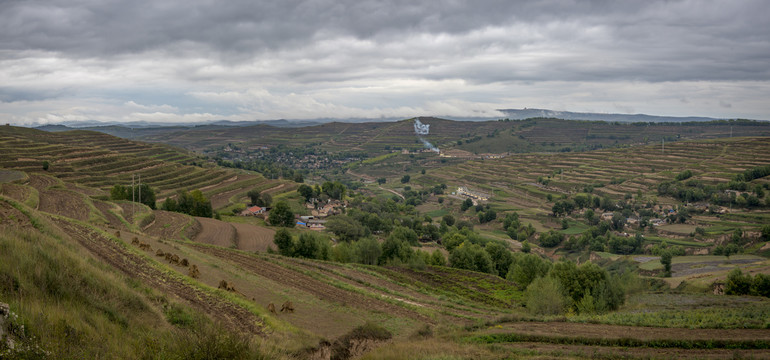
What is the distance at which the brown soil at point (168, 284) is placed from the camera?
33.3 ft

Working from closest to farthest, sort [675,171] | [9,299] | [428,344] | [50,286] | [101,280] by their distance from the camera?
[9,299] < [50,286] < [101,280] < [428,344] < [675,171]

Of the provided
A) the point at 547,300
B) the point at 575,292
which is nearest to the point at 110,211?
the point at 547,300

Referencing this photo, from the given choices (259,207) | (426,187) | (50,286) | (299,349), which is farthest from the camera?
(426,187)

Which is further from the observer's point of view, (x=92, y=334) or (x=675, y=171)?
(x=675, y=171)

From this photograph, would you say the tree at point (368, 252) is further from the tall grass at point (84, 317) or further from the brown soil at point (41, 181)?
the brown soil at point (41, 181)

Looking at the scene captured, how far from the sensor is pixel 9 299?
19.3ft

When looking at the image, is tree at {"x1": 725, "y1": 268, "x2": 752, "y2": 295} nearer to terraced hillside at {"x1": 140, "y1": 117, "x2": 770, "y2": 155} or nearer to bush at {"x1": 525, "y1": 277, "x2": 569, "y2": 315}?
bush at {"x1": 525, "y1": 277, "x2": 569, "y2": 315}

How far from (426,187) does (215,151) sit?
344 feet

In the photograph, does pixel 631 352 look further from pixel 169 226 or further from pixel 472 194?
pixel 472 194

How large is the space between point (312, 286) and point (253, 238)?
72.1 feet

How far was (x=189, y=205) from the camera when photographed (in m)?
46.1

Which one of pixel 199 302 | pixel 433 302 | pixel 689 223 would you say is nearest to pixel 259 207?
pixel 433 302

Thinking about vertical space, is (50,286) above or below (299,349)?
above

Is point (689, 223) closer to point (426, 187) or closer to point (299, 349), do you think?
point (426, 187)
